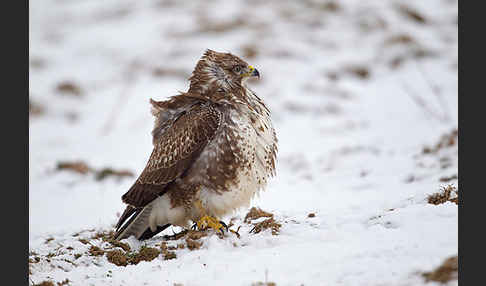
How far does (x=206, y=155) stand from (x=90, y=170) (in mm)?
5291

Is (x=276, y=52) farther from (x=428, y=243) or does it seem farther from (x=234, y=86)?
(x=428, y=243)

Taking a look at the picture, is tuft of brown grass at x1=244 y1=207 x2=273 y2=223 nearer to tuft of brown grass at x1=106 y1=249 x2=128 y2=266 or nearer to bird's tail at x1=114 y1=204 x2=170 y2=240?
bird's tail at x1=114 y1=204 x2=170 y2=240

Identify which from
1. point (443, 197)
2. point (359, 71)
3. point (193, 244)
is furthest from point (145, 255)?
point (359, 71)

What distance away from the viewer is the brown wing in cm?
446

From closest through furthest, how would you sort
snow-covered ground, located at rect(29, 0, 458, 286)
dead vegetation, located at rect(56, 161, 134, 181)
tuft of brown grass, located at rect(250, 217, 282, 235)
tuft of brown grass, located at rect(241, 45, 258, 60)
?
snow-covered ground, located at rect(29, 0, 458, 286)
tuft of brown grass, located at rect(250, 217, 282, 235)
dead vegetation, located at rect(56, 161, 134, 181)
tuft of brown grass, located at rect(241, 45, 258, 60)

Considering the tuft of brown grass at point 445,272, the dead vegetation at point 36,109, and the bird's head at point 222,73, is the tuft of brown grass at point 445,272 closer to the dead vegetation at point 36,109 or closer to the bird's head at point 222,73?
the bird's head at point 222,73

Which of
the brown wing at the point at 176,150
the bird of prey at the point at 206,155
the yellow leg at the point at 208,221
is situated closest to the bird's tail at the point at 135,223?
the bird of prey at the point at 206,155

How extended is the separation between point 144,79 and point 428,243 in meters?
12.6

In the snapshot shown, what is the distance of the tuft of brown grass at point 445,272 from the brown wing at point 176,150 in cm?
217

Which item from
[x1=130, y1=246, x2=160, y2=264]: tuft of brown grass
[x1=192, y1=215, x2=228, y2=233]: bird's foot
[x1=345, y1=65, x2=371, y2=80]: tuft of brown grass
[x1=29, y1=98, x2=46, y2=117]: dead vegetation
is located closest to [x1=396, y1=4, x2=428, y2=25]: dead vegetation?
[x1=345, y1=65, x2=371, y2=80]: tuft of brown grass

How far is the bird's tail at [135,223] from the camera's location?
4782 millimetres

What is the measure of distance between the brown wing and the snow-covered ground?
56 centimetres

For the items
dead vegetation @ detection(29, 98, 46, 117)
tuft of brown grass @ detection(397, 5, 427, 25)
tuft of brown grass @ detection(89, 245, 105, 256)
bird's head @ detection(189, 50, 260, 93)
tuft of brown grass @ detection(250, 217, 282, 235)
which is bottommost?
tuft of brown grass @ detection(89, 245, 105, 256)

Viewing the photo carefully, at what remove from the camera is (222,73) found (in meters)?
4.86
